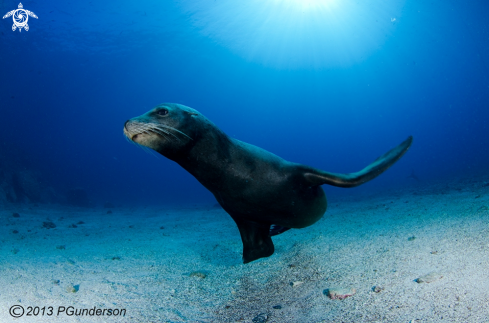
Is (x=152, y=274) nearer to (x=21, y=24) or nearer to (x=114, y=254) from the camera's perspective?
(x=114, y=254)

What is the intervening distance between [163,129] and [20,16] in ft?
158

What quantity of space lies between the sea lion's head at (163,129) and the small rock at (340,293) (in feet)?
6.51

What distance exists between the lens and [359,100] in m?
133

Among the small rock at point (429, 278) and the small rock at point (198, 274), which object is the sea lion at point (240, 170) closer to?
the small rock at point (198, 274)

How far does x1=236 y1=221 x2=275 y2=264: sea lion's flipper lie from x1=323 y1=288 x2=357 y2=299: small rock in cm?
136

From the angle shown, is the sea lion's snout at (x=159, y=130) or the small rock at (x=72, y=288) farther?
the small rock at (x=72, y=288)

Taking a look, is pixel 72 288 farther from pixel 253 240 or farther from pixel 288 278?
pixel 288 278

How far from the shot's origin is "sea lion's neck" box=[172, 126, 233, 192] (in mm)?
2617

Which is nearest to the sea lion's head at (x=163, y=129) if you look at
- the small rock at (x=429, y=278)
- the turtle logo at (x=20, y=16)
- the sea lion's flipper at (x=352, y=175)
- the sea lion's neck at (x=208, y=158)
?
the sea lion's neck at (x=208, y=158)

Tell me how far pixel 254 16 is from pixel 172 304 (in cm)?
4374

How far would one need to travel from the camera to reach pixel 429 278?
2.08 m

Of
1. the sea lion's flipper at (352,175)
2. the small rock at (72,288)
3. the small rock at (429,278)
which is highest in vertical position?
the sea lion's flipper at (352,175)

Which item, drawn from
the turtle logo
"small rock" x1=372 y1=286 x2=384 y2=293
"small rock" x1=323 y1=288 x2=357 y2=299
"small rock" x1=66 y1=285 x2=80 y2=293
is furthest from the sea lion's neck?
the turtle logo

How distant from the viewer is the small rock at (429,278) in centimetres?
205
